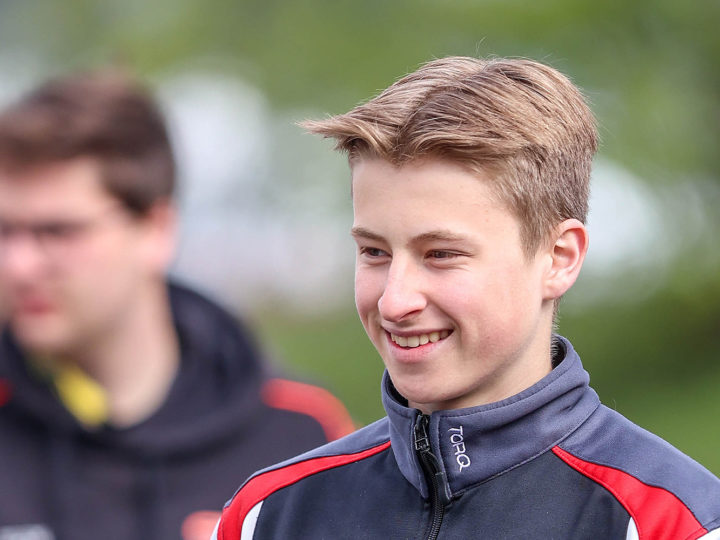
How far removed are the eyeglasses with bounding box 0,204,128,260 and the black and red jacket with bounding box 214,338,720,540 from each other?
6.78 ft

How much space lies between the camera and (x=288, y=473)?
210 centimetres

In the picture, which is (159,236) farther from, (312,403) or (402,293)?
(402,293)

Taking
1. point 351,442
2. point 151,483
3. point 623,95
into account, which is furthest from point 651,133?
point 351,442

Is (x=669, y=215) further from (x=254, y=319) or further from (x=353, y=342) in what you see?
(x=254, y=319)

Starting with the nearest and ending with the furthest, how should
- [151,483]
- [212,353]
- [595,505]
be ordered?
[595,505], [151,483], [212,353]

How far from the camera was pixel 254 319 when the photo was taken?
35.7 feet

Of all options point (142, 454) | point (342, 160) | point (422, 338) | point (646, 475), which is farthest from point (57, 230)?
point (342, 160)

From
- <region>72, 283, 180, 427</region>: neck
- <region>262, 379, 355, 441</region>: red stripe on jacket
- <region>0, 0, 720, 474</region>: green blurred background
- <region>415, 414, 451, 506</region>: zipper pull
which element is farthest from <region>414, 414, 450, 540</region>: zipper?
<region>0, 0, 720, 474</region>: green blurred background

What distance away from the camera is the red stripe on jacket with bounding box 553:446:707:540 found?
1652mm

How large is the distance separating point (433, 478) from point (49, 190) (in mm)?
2422

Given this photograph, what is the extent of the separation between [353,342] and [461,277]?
824cm

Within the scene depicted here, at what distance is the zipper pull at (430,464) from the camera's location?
73.4 inches

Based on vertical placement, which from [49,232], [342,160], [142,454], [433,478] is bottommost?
[342,160]

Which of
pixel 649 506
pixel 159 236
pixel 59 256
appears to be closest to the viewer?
pixel 649 506
